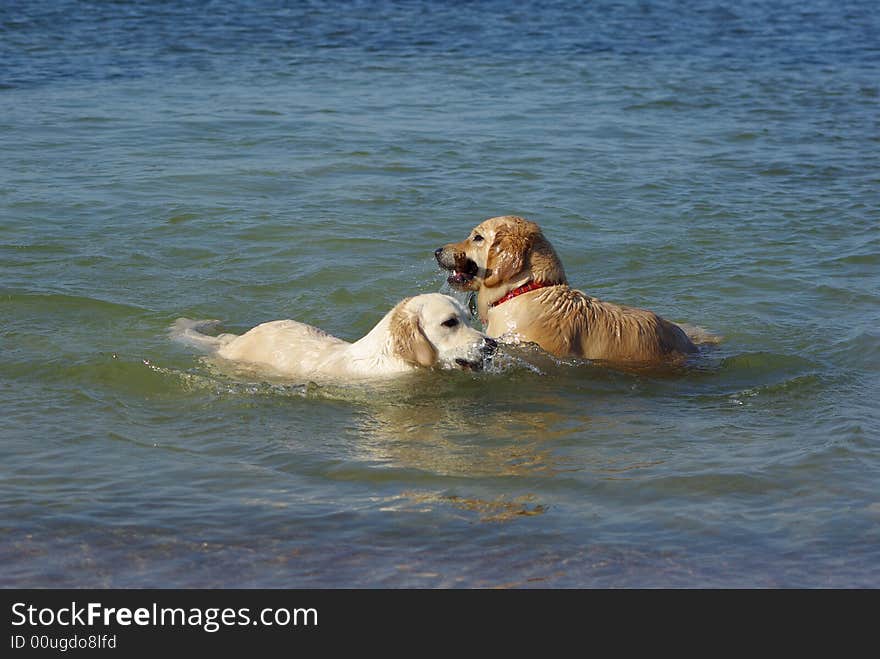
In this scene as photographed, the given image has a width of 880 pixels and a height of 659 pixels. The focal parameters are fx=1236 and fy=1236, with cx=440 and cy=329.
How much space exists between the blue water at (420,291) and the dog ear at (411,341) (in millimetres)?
211

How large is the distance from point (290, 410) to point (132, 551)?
7.67 feet

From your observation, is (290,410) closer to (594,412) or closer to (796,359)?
(594,412)

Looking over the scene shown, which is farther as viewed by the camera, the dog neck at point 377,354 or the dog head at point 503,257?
the dog head at point 503,257

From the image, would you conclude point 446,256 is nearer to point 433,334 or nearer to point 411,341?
point 433,334

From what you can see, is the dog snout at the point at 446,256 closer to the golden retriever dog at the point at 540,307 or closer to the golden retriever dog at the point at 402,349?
the golden retriever dog at the point at 540,307

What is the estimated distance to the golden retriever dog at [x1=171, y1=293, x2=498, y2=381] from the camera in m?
8.34

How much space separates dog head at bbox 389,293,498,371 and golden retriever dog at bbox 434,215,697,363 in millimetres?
978

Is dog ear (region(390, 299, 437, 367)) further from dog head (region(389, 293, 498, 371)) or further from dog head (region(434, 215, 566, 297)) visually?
dog head (region(434, 215, 566, 297))

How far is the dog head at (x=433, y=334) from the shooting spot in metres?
8.31

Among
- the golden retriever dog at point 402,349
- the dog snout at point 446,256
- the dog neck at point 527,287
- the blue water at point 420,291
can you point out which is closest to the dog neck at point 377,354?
the golden retriever dog at point 402,349

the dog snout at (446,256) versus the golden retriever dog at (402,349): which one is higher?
the dog snout at (446,256)

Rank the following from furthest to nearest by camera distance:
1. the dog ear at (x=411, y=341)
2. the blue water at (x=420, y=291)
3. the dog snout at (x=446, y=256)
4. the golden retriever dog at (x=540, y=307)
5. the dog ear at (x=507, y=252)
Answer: the dog snout at (x=446, y=256), the dog ear at (x=507, y=252), the golden retriever dog at (x=540, y=307), the dog ear at (x=411, y=341), the blue water at (x=420, y=291)

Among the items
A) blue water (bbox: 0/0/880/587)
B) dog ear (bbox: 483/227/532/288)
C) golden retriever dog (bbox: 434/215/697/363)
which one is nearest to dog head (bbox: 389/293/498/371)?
blue water (bbox: 0/0/880/587)
